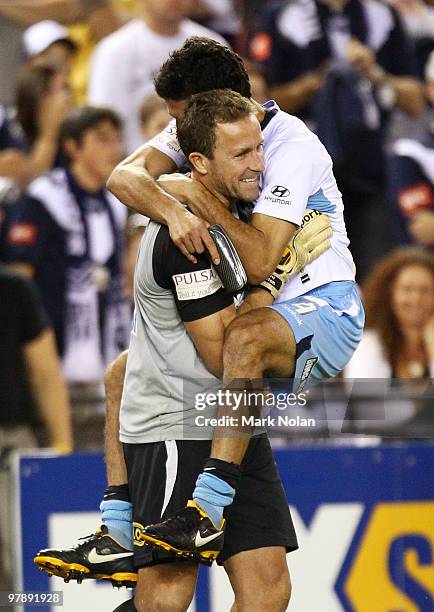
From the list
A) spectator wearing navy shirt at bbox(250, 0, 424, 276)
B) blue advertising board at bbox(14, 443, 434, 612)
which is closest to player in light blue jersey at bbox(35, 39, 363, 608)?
blue advertising board at bbox(14, 443, 434, 612)

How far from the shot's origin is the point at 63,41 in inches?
334

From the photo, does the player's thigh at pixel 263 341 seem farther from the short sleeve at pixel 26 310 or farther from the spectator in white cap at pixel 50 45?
the spectator in white cap at pixel 50 45

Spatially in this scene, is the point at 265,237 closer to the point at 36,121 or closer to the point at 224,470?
the point at 224,470

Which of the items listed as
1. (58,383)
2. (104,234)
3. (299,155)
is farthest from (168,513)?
(104,234)

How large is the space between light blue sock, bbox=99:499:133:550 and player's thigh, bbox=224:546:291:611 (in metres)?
0.36

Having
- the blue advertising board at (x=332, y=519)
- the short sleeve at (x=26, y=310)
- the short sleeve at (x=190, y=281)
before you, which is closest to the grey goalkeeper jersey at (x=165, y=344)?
the short sleeve at (x=190, y=281)

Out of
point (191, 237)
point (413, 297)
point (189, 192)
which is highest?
point (413, 297)

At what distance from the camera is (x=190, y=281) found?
431 centimetres

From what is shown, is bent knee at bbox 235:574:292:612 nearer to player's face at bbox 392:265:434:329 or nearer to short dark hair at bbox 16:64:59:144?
player's face at bbox 392:265:434:329

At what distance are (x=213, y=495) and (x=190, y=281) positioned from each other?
2.27ft

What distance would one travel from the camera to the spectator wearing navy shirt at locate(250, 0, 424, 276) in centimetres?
802

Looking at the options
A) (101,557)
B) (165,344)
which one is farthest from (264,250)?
(101,557)

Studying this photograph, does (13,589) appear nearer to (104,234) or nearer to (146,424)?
(146,424)

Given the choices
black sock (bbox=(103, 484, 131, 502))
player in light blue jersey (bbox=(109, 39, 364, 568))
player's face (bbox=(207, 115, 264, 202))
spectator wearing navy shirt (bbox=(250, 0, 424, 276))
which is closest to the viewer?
player in light blue jersey (bbox=(109, 39, 364, 568))
